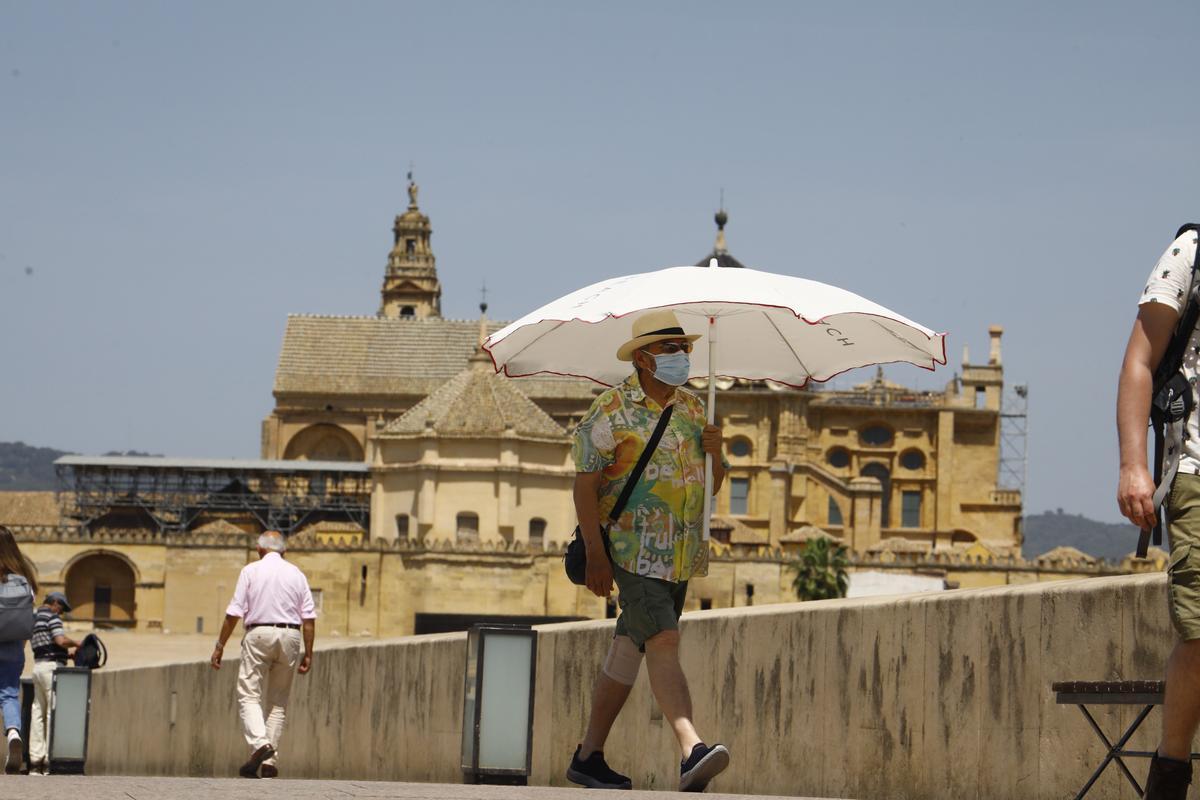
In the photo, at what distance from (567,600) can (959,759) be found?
66.7m

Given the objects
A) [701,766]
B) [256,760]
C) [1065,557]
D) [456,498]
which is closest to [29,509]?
[456,498]

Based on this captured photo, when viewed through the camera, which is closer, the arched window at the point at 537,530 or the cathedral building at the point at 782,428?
the arched window at the point at 537,530

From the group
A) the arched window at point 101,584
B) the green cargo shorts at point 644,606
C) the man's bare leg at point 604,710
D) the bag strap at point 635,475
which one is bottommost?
the arched window at point 101,584

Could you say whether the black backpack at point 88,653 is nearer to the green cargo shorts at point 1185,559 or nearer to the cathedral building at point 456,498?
the green cargo shorts at point 1185,559

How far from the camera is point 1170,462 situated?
6363 mm

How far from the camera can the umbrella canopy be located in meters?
9.38

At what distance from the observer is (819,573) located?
7688cm

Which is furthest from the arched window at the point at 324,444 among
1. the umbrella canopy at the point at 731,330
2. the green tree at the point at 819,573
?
the umbrella canopy at the point at 731,330

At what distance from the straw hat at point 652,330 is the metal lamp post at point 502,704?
75.0 inches

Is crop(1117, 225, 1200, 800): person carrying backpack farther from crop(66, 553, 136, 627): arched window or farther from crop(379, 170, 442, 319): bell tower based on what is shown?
crop(379, 170, 442, 319): bell tower

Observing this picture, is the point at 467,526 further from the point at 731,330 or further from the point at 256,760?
the point at 731,330

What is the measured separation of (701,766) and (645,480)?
50.3 inches

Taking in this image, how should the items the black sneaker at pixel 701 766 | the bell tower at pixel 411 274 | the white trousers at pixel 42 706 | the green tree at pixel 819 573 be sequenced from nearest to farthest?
the black sneaker at pixel 701 766 < the white trousers at pixel 42 706 < the green tree at pixel 819 573 < the bell tower at pixel 411 274

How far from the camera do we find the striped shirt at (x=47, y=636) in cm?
1705
